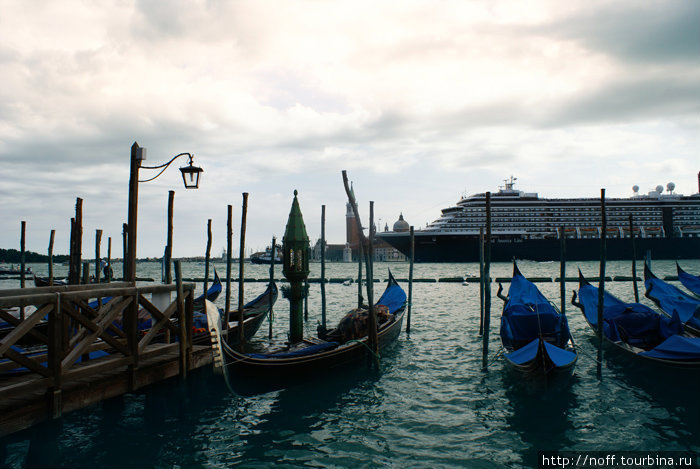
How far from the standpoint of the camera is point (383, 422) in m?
6.21

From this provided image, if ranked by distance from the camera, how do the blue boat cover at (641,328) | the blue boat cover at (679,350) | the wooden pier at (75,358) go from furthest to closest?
the blue boat cover at (641,328)
the blue boat cover at (679,350)
the wooden pier at (75,358)

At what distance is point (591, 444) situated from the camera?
5.41m

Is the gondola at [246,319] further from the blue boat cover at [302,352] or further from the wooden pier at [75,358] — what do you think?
the wooden pier at [75,358]

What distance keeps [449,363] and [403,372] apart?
1.26 m

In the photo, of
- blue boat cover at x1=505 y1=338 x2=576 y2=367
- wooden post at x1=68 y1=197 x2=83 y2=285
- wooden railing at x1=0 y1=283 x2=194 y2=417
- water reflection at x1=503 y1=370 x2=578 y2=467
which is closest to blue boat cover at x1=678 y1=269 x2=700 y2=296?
water reflection at x1=503 y1=370 x2=578 y2=467

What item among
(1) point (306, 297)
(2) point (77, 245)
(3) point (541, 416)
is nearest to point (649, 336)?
(3) point (541, 416)

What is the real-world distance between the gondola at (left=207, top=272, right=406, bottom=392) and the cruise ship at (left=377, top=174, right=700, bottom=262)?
152ft

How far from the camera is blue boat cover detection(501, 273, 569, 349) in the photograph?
884cm

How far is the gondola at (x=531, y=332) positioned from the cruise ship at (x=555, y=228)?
4506 centimetres

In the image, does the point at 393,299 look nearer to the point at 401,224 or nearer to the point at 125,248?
the point at 125,248

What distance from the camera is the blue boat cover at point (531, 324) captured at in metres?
8.84

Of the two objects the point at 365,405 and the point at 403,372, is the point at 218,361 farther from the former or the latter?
the point at 403,372

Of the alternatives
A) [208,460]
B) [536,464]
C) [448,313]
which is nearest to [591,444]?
[536,464]

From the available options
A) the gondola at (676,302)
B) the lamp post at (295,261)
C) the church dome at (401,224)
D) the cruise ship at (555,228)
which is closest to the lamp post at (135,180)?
the lamp post at (295,261)
